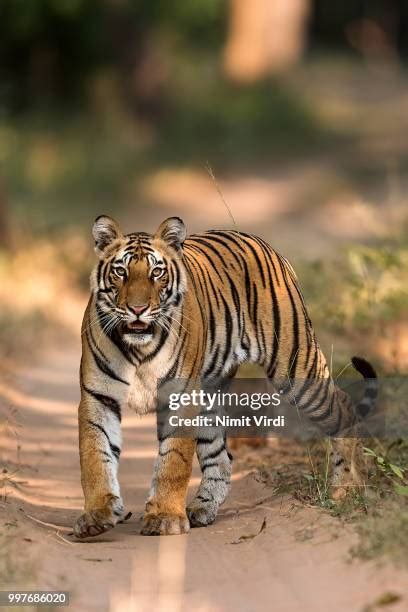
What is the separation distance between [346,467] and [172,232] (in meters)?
1.37

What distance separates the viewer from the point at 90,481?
6.19m

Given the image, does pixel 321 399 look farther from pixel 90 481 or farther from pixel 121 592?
pixel 121 592

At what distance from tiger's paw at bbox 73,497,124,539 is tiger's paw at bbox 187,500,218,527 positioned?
1.70 ft

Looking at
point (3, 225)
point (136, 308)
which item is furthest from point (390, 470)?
point (3, 225)

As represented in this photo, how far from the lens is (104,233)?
6.43m

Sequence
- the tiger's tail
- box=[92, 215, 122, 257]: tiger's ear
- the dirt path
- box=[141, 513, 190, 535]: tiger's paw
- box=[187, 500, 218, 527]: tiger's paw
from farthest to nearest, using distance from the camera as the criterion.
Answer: the tiger's tail, box=[187, 500, 218, 527]: tiger's paw, box=[92, 215, 122, 257]: tiger's ear, box=[141, 513, 190, 535]: tiger's paw, the dirt path

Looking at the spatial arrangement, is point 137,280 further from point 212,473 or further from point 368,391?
point 368,391

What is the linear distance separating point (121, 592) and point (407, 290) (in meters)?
4.87

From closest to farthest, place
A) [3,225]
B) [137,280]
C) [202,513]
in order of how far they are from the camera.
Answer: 1. [137,280]
2. [202,513]
3. [3,225]

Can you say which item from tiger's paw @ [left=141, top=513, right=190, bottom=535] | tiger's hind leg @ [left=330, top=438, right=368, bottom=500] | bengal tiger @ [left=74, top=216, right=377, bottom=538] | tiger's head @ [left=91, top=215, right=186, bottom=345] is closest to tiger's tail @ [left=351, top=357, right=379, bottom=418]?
bengal tiger @ [left=74, top=216, right=377, bottom=538]

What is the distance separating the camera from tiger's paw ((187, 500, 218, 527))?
655 cm

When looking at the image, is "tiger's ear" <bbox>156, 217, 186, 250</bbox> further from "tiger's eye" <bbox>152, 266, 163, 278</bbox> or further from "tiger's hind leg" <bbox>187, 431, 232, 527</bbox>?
"tiger's hind leg" <bbox>187, 431, 232, 527</bbox>

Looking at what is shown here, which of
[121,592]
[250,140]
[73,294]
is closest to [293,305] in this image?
[121,592]

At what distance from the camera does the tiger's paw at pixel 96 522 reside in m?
6.09
